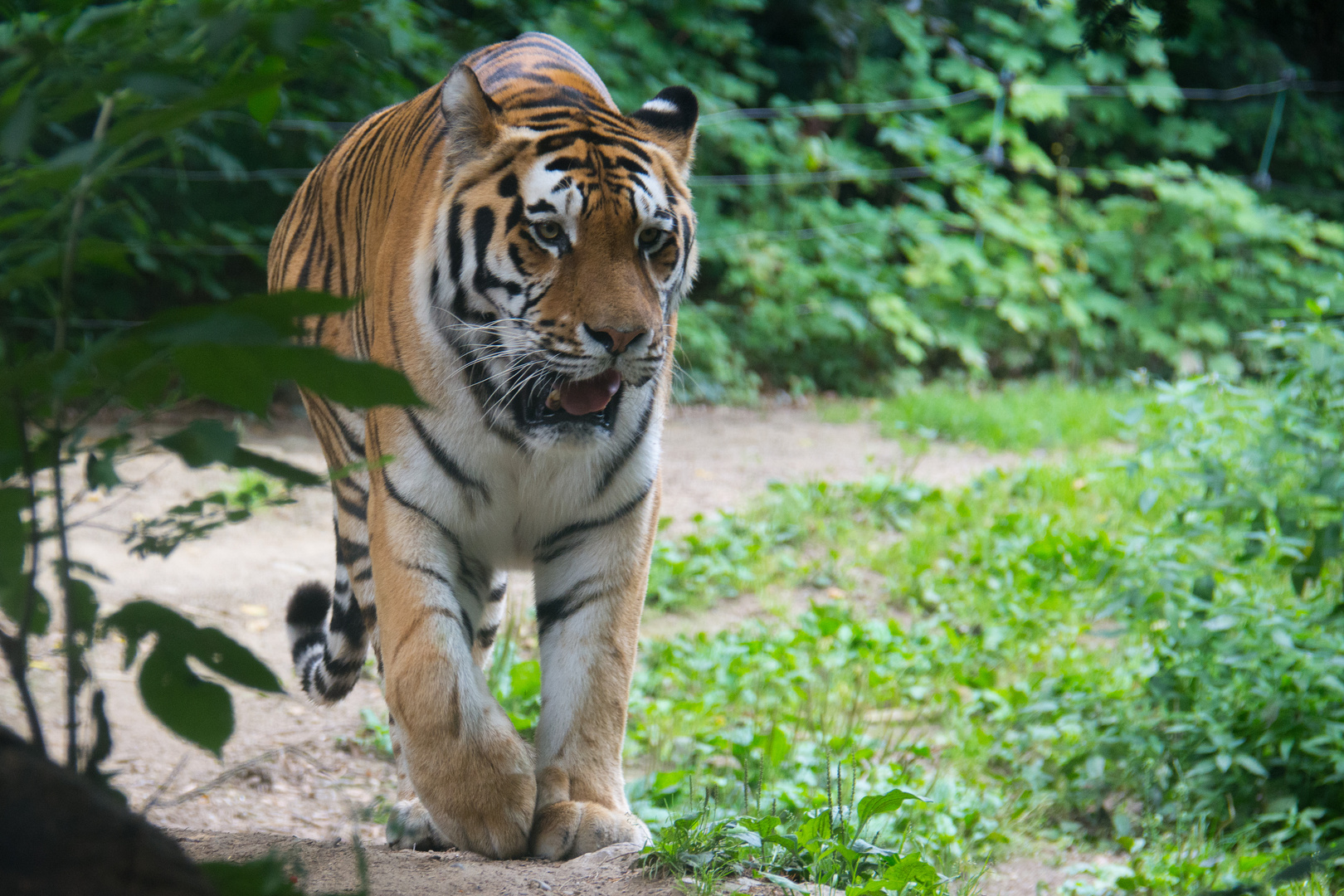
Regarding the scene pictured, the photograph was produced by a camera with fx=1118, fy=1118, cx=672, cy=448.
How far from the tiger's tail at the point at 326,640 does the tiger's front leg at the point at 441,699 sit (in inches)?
25.0

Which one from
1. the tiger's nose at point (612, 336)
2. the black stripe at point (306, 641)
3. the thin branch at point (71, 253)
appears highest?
the thin branch at point (71, 253)

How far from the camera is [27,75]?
94 centimetres

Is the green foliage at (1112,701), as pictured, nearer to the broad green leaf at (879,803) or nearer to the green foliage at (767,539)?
the broad green leaf at (879,803)

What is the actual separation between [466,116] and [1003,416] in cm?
571

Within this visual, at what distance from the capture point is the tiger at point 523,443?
216 cm

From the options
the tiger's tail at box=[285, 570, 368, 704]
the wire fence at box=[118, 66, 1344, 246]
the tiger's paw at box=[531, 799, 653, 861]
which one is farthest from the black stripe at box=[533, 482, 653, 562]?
the wire fence at box=[118, 66, 1344, 246]

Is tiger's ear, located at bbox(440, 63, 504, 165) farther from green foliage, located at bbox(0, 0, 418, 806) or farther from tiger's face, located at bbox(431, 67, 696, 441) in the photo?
green foliage, located at bbox(0, 0, 418, 806)

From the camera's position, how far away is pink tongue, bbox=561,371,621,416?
7.41ft

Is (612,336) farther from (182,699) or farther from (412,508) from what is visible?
(182,699)

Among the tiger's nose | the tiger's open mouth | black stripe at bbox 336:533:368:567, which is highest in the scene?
the tiger's nose

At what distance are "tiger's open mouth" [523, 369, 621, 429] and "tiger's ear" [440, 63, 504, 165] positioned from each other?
1.84ft

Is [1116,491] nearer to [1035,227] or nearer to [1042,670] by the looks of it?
[1042,670]

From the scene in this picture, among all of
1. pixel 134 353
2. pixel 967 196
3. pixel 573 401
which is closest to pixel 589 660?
pixel 573 401

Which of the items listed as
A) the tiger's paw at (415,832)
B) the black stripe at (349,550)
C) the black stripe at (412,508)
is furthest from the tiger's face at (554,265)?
the tiger's paw at (415,832)
